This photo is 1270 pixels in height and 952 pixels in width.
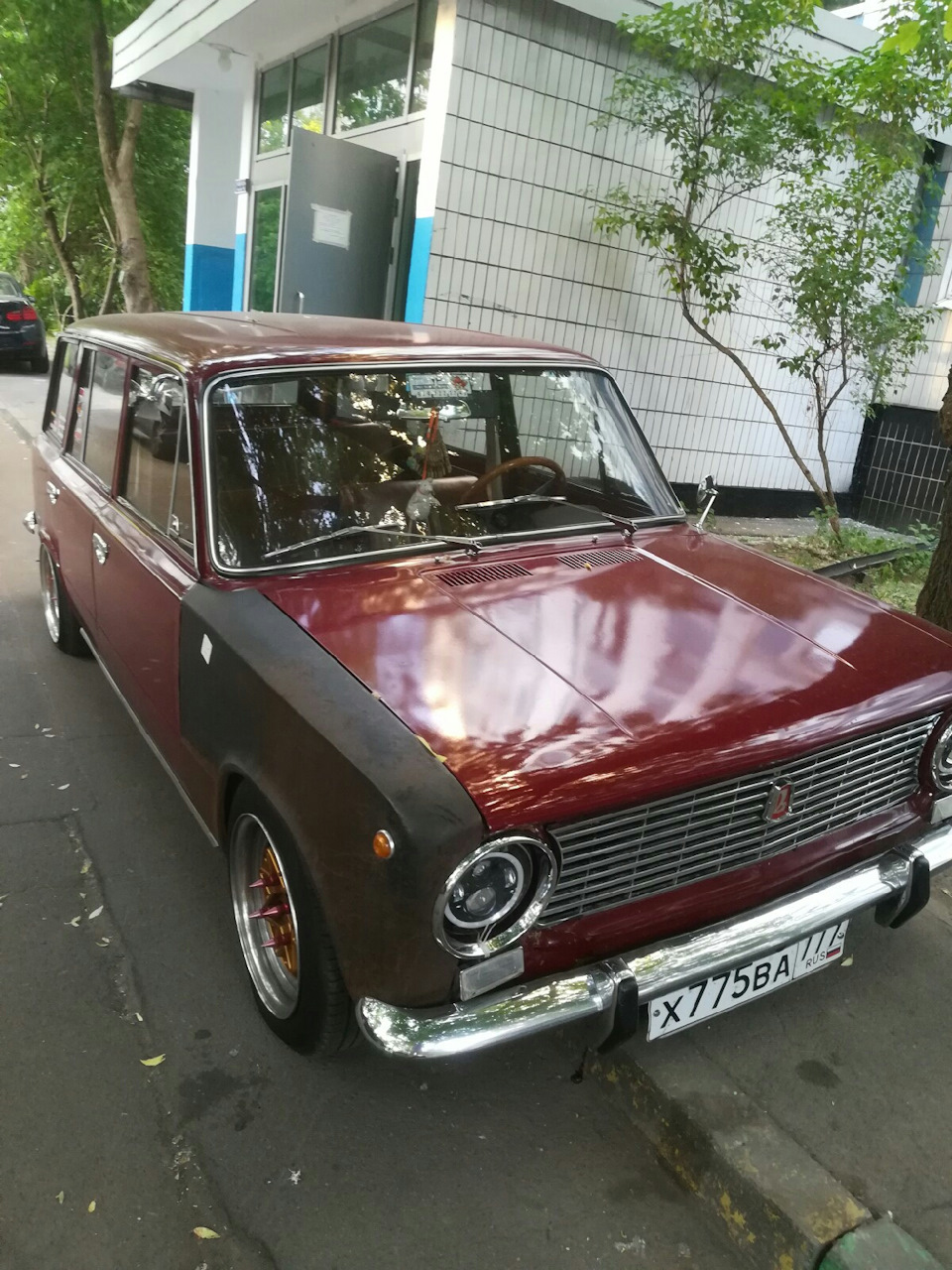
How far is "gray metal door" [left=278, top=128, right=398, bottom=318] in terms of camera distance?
8.10 m

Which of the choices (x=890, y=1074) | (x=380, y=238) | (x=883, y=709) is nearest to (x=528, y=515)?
(x=883, y=709)

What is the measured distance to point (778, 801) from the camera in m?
2.34

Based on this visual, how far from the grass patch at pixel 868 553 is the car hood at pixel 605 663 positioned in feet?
13.4

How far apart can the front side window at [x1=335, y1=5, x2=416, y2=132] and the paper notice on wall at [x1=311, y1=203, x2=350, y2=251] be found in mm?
1114

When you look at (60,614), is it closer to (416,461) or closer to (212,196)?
(416,461)

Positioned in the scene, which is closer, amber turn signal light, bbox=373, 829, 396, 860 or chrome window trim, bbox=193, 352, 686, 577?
amber turn signal light, bbox=373, 829, 396, 860

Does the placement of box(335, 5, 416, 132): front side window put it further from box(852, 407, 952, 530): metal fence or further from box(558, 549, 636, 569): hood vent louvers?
box(558, 549, 636, 569): hood vent louvers

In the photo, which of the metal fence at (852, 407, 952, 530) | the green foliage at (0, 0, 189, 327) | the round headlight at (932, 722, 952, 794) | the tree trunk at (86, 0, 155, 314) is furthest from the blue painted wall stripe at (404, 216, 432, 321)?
the green foliage at (0, 0, 189, 327)

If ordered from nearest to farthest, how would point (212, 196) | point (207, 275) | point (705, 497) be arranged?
1. point (705, 497)
2. point (212, 196)
3. point (207, 275)

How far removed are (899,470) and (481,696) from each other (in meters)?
9.56

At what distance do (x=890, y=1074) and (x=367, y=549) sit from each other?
6.85ft

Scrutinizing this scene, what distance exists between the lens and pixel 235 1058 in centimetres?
261

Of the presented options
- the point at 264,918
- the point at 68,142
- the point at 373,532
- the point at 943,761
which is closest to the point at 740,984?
the point at 943,761

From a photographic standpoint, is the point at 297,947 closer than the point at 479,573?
Yes
